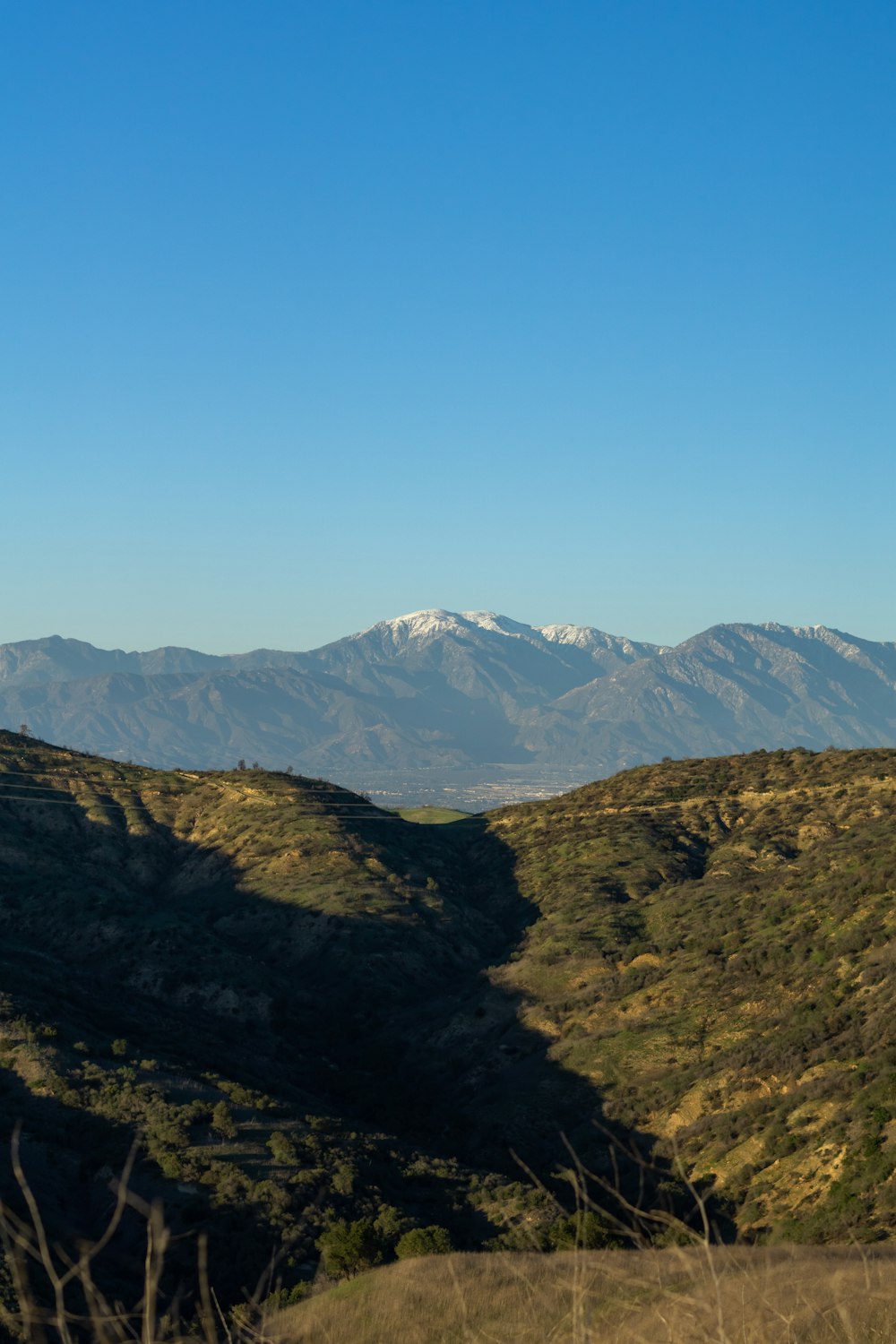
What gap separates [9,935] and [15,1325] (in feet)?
205

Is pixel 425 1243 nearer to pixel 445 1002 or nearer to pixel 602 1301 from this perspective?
pixel 602 1301

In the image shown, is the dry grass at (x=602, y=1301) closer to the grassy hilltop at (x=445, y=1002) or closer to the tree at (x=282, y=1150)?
the grassy hilltop at (x=445, y=1002)

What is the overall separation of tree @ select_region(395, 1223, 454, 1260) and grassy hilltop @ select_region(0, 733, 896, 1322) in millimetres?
874

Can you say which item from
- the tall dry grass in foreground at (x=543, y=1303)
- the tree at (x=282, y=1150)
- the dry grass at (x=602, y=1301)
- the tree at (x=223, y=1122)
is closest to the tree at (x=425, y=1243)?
the tall dry grass in foreground at (x=543, y=1303)

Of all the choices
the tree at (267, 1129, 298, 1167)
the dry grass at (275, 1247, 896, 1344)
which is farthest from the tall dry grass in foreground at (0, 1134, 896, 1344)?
the tree at (267, 1129, 298, 1167)

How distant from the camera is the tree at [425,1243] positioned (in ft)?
112

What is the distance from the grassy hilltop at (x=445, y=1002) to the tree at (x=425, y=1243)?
2.87 feet

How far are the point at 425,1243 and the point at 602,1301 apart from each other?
586 inches

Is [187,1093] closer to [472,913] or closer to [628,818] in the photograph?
[472,913]

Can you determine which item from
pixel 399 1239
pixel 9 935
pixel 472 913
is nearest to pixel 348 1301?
pixel 399 1239

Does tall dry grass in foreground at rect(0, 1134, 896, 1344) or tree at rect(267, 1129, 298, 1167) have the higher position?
tall dry grass in foreground at rect(0, 1134, 896, 1344)

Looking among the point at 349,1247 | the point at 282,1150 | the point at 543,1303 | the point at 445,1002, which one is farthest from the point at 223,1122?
the point at 445,1002

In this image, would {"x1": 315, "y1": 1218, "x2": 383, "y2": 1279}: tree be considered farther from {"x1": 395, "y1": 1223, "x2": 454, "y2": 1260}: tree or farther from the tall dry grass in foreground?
the tall dry grass in foreground

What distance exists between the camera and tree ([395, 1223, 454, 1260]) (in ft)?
112
